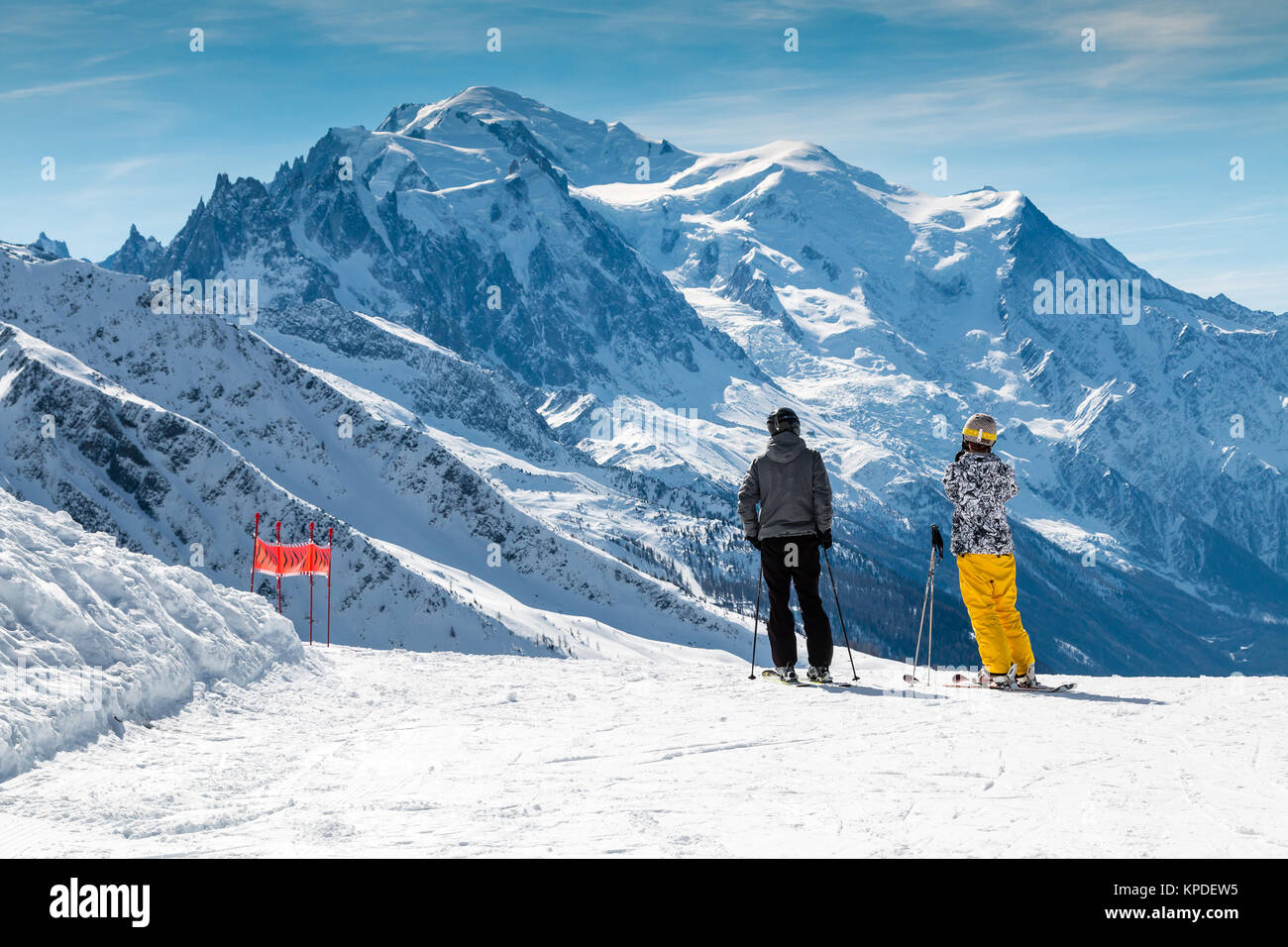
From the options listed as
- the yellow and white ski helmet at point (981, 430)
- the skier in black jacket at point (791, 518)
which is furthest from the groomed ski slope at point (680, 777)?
the yellow and white ski helmet at point (981, 430)

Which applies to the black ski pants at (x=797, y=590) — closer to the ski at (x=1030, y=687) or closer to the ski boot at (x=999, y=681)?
the ski at (x=1030, y=687)

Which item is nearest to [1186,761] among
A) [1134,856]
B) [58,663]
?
[1134,856]

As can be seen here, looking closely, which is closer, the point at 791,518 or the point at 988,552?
the point at 988,552

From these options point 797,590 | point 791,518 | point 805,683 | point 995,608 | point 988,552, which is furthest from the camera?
point 805,683

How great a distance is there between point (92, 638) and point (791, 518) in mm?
8261

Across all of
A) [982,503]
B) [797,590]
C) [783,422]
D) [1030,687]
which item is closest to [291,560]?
[783,422]

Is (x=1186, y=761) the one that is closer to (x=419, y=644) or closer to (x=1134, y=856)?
(x=1134, y=856)

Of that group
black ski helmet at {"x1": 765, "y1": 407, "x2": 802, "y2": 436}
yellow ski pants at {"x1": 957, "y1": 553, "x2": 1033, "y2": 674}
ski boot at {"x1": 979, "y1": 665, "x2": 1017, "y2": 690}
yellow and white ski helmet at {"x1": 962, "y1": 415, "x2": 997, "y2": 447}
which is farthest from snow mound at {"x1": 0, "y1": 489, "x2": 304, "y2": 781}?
yellow and white ski helmet at {"x1": 962, "y1": 415, "x2": 997, "y2": 447}

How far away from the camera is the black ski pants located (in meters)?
15.2

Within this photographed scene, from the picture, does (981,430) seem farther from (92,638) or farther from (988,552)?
(92,638)

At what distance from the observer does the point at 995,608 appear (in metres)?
15.3

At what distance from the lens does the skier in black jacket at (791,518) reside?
15.2 metres

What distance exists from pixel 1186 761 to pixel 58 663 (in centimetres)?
1050

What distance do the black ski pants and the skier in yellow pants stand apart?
184 centimetres
